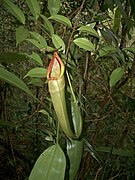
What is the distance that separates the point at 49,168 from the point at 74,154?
144 millimetres

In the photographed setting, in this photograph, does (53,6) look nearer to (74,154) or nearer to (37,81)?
(37,81)

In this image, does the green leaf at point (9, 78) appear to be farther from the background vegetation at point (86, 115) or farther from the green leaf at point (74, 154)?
the background vegetation at point (86, 115)

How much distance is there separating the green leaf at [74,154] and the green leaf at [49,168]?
107mm

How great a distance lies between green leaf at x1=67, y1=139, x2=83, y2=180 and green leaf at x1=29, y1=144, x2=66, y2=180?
11cm

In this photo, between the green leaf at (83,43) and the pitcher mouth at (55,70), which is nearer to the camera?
the pitcher mouth at (55,70)

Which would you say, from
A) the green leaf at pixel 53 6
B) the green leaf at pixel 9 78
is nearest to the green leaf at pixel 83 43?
the green leaf at pixel 53 6

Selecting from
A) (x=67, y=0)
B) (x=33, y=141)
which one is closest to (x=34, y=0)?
(x=67, y=0)

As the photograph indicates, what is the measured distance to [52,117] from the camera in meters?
0.74

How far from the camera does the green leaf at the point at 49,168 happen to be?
60 centimetres

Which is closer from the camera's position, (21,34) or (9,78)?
(9,78)

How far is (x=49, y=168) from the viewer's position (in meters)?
0.61

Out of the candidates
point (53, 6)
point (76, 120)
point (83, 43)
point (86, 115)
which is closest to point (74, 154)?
point (76, 120)

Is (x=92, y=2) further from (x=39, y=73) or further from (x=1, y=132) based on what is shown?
(x=1, y=132)

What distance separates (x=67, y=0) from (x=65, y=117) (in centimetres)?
114
